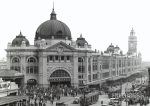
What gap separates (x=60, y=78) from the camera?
299ft

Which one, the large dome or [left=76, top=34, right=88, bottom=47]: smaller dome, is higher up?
the large dome

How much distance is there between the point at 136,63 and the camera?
181 metres

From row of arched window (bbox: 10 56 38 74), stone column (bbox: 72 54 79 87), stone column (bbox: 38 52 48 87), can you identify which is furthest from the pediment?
row of arched window (bbox: 10 56 38 74)

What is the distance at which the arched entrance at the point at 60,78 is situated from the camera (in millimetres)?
90581

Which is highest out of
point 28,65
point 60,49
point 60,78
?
point 60,49

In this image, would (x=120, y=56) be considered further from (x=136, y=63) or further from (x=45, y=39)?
(x=45, y=39)

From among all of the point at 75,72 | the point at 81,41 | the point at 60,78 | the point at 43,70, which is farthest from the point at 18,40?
the point at 81,41

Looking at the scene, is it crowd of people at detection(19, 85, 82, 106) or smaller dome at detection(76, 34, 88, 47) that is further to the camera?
smaller dome at detection(76, 34, 88, 47)

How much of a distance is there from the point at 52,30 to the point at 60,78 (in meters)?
13.5

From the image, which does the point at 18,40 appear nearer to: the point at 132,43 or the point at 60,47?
the point at 60,47

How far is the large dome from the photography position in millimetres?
95875

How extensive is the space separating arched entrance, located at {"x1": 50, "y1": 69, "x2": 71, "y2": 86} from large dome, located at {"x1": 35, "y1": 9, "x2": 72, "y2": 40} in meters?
10.2

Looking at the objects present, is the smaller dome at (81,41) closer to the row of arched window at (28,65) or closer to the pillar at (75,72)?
the pillar at (75,72)

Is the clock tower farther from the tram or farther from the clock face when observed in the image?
the tram
